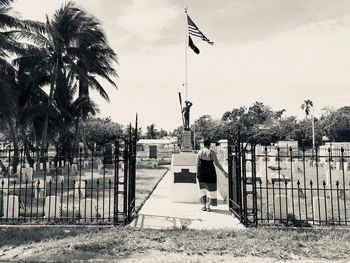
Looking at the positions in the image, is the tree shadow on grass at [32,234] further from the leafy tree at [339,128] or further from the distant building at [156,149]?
the leafy tree at [339,128]

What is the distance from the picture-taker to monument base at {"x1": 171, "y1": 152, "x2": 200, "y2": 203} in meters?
8.95

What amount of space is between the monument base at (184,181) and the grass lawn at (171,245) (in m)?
3.23

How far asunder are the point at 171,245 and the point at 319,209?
10.8ft

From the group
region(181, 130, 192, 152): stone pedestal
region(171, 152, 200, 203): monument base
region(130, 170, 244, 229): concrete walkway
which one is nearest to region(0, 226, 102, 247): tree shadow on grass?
region(130, 170, 244, 229): concrete walkway

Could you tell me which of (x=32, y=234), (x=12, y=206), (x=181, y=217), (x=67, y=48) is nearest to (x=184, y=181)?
(x=181, y=217)

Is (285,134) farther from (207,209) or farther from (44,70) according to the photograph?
(207,209)

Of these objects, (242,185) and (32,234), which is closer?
(32,234)

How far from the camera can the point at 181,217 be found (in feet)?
23.1

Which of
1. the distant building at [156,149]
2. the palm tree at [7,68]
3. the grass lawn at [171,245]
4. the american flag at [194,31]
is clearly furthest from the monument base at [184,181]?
the distant building at [156,149]

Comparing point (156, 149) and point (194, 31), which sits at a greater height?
point (194, 31)

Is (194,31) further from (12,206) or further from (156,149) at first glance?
(156,149)

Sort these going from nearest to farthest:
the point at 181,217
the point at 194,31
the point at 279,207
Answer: the point at 279,207 → the point at 181,217 → the point at 194,31

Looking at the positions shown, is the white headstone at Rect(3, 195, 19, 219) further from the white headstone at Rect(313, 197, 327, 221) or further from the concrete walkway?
the white headstone at Rect(313, 197, 327, 221)

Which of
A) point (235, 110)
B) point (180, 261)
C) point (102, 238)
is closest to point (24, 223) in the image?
point (102, 238)
